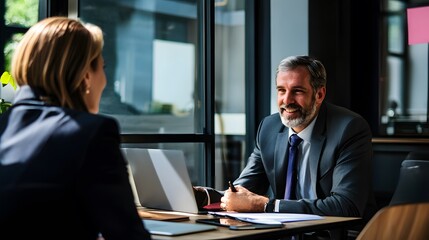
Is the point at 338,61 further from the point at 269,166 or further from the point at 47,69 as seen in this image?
the point at 47,69

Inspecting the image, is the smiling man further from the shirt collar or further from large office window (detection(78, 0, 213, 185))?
large office window (detection(78, 0, 213, 185))

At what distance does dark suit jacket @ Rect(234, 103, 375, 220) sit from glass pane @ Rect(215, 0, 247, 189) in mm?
1238

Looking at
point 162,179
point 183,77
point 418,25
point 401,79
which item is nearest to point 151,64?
point 183,77

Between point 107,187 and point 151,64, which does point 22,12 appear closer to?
point 151,64

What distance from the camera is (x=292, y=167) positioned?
125 inches

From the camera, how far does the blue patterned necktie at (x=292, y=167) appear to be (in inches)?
124

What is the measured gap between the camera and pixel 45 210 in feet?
5.32

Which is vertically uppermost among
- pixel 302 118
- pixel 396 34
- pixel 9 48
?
pixel 396 34

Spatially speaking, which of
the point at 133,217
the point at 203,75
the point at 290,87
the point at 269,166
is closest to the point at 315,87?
the point at 290,87

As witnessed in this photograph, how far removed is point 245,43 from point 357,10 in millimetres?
801

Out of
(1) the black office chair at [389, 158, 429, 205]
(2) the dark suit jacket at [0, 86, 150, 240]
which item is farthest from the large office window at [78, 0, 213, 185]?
(2) the dark suit jacket at [0, 86, 150, 240]

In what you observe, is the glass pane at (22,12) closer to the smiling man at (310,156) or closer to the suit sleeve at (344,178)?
the smiling man at (310,156)

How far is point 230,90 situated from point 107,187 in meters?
3.14

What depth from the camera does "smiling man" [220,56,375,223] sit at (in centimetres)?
285
